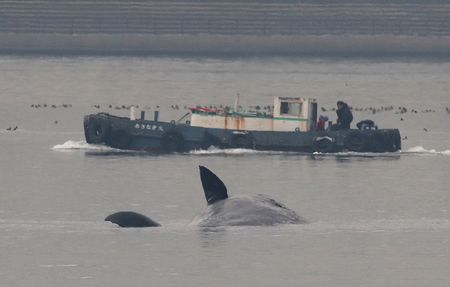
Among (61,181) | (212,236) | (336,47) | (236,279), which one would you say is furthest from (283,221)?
(336,47)

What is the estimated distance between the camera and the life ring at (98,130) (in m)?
50.5

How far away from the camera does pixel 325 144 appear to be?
49.7 metres

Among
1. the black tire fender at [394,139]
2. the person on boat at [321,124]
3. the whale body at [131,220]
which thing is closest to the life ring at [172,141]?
the person on boat at [321,124]

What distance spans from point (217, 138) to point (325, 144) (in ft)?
15.5

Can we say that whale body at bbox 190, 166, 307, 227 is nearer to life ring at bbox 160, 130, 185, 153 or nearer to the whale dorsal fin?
the whale dorsal fin

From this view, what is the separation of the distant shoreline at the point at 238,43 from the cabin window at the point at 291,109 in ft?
249

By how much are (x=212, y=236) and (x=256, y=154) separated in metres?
24.2

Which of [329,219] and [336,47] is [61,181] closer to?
[329,219]

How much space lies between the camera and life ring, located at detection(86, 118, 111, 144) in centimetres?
5053

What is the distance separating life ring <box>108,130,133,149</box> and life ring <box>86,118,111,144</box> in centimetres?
27

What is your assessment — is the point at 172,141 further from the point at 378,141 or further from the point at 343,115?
the point at 378,141

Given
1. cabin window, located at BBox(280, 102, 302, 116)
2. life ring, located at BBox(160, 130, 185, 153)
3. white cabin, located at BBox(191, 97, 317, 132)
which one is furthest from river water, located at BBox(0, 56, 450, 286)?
cabin window, located at BBox(280, 102, 302, 116)

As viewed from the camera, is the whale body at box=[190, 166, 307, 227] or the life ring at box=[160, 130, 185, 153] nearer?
the whale body at box=[190, 166, 307, 227]

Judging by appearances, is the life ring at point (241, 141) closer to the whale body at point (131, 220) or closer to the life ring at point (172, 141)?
the life ring at point (172, 141)
